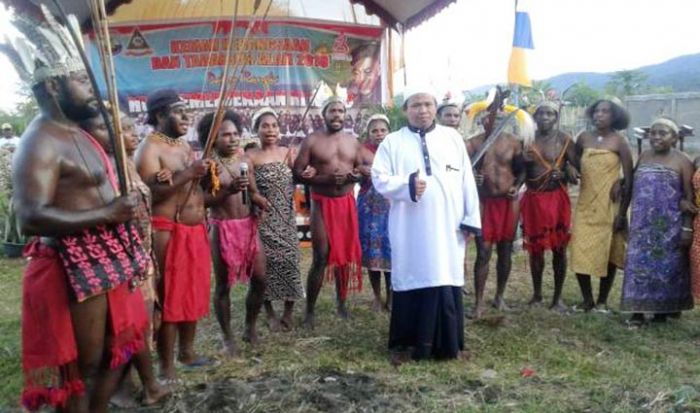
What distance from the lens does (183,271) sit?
11.7 ft

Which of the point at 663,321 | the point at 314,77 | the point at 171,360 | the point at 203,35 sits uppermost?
the point at 203,35

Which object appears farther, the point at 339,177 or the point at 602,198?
the point at 602,198

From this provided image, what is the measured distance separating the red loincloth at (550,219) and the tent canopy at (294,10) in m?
3.95

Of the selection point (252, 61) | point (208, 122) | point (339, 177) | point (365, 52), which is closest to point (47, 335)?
point (208, 122)

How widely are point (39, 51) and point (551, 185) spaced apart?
4.20m

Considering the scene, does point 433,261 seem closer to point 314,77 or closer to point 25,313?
point 25,313

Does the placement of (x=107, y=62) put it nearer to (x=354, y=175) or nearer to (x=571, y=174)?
(x=354, y=175)

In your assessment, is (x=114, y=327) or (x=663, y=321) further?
(x=663, y=321)

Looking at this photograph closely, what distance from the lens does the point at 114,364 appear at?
98.4 inches

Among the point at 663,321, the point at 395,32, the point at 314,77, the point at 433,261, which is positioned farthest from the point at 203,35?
the point at 663,321

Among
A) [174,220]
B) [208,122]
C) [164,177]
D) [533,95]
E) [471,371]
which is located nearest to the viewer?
[164,177]

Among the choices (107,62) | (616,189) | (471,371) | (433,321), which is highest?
(107,62)

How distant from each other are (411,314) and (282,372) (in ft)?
3.17

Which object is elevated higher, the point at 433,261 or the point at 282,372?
the point at 433,261
